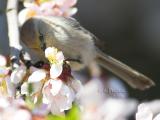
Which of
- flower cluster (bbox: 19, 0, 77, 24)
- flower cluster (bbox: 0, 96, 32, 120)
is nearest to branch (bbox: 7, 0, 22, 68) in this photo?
flower cluster (bbox: 19, 0, 77, 24)

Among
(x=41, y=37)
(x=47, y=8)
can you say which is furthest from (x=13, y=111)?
(x=41, y=37)

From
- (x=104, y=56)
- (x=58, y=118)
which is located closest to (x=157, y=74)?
(x=104, y=56)

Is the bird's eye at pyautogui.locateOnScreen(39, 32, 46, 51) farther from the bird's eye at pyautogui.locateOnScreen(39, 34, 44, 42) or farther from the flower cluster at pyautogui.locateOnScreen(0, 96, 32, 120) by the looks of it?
the flower cluster at pyautogui.locateOnScreen(0, 96, 32, 120)

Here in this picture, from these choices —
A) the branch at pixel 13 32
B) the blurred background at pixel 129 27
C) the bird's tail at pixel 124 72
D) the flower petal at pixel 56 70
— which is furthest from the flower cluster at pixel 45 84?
the blurred background at pixel 129 27

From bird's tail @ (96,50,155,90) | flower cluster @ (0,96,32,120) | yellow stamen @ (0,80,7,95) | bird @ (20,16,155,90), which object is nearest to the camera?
flower cluster @ (0,96,32,120)

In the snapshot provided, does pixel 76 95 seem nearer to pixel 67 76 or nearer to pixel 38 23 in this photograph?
pixel 67 76

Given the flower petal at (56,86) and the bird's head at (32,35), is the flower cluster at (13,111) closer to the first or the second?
the flower petal at (56,86)
